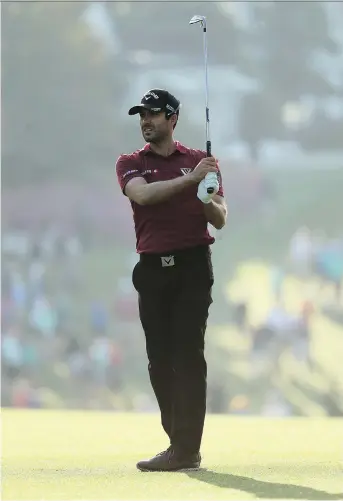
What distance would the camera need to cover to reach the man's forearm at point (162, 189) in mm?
4441

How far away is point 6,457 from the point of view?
5.39 m

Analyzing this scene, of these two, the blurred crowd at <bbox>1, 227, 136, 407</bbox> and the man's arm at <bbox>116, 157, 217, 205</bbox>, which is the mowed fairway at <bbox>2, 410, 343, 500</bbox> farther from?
the blurred crowd at <bbox>1, 227, 136, 407</bbox>

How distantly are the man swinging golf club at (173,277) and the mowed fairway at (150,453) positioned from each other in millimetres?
239

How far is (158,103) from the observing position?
466 centimetres

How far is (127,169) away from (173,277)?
1.51 feet

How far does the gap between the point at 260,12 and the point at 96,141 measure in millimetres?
1686

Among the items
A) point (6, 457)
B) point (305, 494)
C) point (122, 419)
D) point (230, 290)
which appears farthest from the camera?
point (230, 290)

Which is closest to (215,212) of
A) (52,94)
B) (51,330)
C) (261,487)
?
(261,487)

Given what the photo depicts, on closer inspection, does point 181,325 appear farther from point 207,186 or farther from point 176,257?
point 207,186

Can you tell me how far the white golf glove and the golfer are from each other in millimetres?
92

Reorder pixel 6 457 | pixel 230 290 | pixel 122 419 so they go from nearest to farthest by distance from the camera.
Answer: pixel 6 457 → pixel 122 419 → pixel 230 290

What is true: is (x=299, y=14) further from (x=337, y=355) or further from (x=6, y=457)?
(x=6, y=457)

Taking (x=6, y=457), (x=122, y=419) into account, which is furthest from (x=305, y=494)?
(x=122, y=419)

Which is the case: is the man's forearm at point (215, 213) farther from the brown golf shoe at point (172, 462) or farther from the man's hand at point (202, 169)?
the brown golf shoe at point (172, 462)
